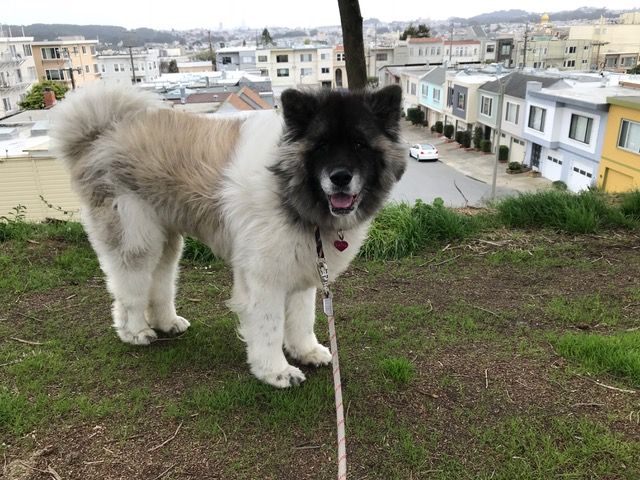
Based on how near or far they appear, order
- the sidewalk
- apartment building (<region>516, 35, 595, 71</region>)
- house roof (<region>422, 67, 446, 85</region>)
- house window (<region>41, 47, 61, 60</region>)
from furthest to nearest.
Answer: apartment building (<region>516, 35, 595, 71</region>) < house window (<region>41, 47, 61, 60</region>) < house roof (<region>422, 67, 446, 85</region>) < the sidewalk

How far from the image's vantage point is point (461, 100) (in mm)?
38375

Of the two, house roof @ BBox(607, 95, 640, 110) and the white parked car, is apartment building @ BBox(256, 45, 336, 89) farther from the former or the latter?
house roof @ BBox(607, 95, 640, 110)

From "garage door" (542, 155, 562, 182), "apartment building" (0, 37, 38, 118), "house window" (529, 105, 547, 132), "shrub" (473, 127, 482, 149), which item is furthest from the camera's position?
"apartment building" (0, 37, 38, 118)

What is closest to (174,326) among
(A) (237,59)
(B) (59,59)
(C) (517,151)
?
(C) (517,151)

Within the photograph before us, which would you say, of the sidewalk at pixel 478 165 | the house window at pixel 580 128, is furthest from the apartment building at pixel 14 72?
the house window at pixel 580 128

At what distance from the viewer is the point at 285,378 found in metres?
3.21

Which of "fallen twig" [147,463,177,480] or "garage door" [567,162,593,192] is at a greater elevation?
"fallen twig" [147,463,177,480]

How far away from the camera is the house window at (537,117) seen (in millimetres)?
28953

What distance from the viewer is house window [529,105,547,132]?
28953 millimetres

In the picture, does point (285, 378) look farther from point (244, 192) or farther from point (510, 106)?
point (510, 106)

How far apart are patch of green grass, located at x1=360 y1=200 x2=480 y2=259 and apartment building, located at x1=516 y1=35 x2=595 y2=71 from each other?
213 ft

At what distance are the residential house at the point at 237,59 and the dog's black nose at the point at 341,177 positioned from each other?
6544 centimetres

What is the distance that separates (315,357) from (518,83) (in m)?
33.5

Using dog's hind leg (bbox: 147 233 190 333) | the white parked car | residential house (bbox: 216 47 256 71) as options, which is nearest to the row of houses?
the white parked car
